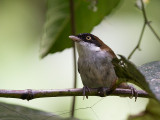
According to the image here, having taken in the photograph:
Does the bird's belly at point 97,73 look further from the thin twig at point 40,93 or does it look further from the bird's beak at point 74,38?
the thin twig at point 40,93

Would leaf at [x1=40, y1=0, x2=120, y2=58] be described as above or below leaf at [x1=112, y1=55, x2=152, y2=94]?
above

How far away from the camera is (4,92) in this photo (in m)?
1.12

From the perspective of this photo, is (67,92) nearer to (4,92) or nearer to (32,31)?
(4,92)

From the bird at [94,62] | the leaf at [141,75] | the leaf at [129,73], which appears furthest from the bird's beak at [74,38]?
the leaf at [129,73]

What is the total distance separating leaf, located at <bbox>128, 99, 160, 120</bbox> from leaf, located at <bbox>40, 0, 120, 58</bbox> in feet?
2.66

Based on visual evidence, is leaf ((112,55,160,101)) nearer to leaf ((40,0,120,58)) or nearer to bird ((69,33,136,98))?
bird ((69,33,136,98))

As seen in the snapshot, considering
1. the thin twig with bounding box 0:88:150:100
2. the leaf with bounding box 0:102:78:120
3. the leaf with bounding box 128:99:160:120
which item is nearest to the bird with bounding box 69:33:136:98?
the leaf with bounding box 128:99:160:120

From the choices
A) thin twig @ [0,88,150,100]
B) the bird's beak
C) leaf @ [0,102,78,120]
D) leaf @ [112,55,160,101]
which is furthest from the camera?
the bird's beak

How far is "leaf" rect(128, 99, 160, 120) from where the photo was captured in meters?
1.20

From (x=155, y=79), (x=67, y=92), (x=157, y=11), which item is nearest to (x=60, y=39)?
(x=67, y=92)

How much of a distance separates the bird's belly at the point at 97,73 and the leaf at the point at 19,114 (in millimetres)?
946

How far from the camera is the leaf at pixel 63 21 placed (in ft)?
6.92

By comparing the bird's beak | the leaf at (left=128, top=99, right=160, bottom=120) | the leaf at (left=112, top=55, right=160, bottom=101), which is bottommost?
the leaf at (left=128, top=99, right=160, bottom=120)

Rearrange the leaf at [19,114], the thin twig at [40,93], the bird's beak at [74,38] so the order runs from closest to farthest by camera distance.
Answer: the leaf at [19,114] < the thin twig at [40,93] < the bird's beak at [74,38]
